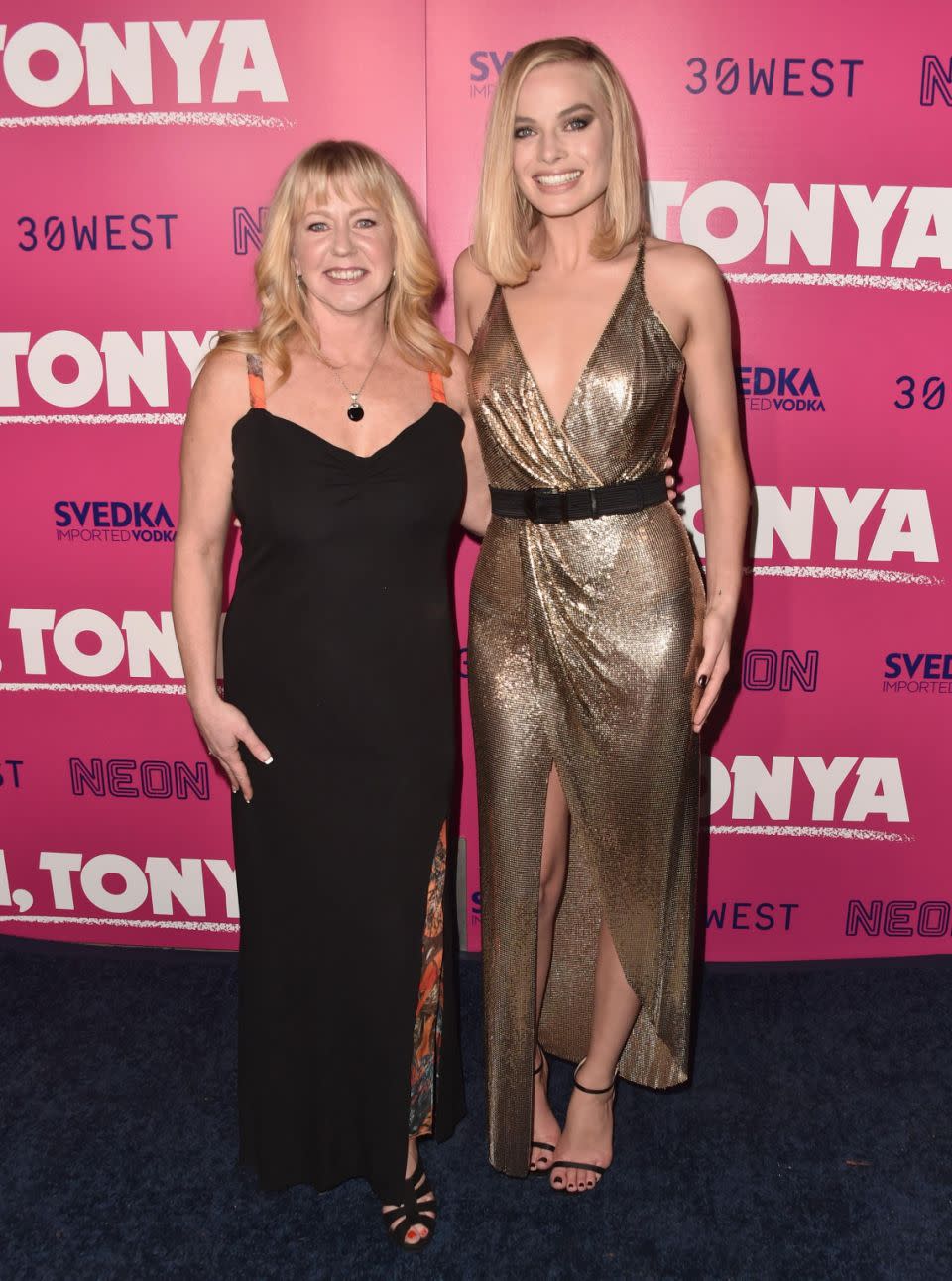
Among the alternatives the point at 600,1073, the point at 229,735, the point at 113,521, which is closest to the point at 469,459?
the point at 229,735

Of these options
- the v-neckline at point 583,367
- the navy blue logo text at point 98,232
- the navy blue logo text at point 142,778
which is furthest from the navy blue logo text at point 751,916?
the navy blue logo text at point 98,232

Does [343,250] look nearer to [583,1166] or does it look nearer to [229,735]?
[229,735]

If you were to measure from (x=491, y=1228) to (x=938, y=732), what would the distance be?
1.72 metres

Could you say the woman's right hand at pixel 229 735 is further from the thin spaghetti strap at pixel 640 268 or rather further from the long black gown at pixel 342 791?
the thin spaghetti strap at pixel 640 268

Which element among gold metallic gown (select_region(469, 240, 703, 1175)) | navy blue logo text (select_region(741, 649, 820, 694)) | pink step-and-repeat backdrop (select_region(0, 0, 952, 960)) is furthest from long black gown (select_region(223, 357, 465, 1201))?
navy blue logo text (select_region(741, 649, 820, 694))

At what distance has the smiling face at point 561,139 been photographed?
2.05 metres

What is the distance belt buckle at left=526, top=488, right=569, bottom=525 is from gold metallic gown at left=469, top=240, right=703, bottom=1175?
15 millimetres

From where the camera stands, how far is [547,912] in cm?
247

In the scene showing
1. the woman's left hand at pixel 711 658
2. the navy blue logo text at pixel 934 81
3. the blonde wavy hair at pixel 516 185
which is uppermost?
the navy blue logo text at pixel 934 81

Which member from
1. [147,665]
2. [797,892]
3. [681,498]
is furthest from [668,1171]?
[147,665]

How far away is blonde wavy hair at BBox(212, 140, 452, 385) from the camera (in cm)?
207

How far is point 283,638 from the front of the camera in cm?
213

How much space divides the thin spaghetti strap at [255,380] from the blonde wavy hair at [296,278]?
0.06ft

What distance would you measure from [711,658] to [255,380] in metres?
0.99
